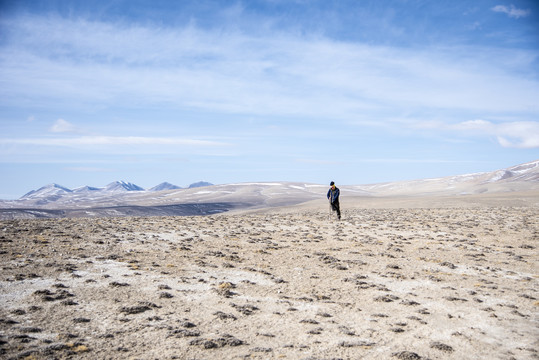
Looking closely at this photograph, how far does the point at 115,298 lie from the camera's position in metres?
9.59

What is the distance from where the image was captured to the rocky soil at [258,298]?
734cm

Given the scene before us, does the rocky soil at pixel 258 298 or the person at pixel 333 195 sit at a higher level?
the person at pixel 333 195

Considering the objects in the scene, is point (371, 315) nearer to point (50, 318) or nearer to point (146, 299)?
point (146, 299)

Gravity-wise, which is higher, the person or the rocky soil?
the person

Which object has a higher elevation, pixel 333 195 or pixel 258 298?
pixel 333 195

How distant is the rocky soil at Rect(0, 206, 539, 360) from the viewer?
7.34 m

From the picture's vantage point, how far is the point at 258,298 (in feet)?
33.9

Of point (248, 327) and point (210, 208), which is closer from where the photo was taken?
point (248, 327)

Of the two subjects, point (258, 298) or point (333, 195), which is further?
point (333, 195)

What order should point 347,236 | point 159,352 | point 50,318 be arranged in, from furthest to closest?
1. point 347,236
2. point 50,318
3. point 159,352

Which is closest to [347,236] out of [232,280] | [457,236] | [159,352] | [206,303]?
[457,236]

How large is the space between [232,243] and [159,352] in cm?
1156

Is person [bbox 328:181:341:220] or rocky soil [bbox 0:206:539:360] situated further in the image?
person [bbox 328:181:341:220]

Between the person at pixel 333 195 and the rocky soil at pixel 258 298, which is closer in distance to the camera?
the rocky soil at pixel 258 298
